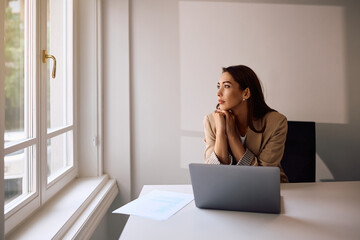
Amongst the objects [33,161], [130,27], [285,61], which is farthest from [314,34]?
[33,161]

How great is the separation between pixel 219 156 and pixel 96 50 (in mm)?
1261

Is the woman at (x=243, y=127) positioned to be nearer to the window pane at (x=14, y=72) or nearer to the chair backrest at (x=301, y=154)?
the chair backrest at (x=301, y=154)

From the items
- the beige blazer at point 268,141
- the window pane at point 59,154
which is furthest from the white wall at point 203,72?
the beige blazer at point 268,141

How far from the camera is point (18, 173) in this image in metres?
1.51

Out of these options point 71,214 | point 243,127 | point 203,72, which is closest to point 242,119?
point 243,127

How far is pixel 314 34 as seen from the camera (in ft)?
9.06

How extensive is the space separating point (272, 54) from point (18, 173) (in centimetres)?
208

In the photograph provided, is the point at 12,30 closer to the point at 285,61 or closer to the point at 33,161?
the point at 33,161

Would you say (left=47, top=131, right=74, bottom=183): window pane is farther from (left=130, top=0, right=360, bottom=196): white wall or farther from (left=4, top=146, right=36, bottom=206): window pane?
(left=130, top=0, right=360, bottom=196): white wall

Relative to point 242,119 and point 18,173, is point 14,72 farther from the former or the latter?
point 242,119

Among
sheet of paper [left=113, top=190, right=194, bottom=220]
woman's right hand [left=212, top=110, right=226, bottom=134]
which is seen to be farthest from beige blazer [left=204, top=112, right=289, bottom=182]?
sheet of paper [left=113, top=190, right=194, bottom=220]

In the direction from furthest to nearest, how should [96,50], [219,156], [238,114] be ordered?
[96,50]
[238,114]
[219,156]

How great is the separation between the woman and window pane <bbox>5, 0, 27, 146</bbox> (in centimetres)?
98

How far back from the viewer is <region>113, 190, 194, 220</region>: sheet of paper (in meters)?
1.24
